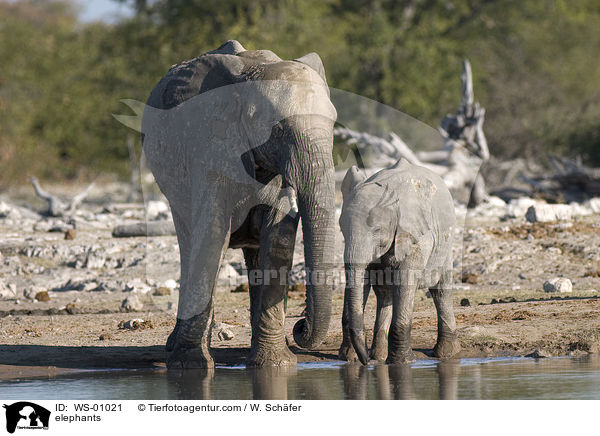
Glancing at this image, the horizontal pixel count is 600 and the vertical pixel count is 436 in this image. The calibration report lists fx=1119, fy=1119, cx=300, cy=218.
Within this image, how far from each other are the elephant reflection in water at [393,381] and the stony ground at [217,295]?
667 mm

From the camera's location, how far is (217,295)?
507 inches

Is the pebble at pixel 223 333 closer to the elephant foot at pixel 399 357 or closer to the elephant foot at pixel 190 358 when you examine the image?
the elephant foot at pixel 190 358

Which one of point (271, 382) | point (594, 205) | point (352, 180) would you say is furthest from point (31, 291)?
point (594, 205)

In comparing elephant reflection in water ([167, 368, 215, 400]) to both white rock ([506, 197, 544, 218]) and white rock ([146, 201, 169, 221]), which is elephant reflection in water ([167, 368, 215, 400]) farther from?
white rock ([146, 201, 169, 221])

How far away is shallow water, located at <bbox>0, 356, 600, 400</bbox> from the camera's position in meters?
7.14

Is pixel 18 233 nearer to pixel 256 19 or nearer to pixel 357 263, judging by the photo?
pixel 357 263

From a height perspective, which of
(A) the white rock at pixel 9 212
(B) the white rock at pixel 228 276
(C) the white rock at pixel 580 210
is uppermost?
(A) the white rock at pixel 9 212

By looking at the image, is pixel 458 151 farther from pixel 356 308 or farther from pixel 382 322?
pixel 356 308

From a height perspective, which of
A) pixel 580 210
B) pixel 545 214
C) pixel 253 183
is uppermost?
pixel 580 210

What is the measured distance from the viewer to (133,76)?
29.1 metres

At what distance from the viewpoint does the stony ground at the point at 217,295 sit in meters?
9.14

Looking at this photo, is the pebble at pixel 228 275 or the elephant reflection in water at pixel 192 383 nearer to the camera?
the elephant reflection in water at pixel 192 383

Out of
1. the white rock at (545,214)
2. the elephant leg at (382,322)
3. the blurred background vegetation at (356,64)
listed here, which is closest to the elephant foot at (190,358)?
the elephant leg at (382,322)

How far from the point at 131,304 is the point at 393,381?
16.8 ft
